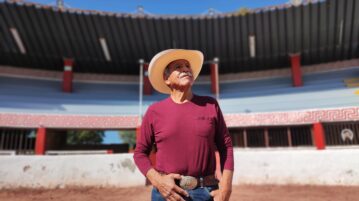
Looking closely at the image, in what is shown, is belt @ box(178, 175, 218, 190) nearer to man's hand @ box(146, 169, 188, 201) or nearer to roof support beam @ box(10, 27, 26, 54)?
man's hand @ box(146, 169, 188, 201)

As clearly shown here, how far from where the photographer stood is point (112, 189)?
7859mm

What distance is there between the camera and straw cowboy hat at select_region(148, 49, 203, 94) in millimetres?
2045

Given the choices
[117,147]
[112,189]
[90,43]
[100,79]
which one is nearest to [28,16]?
[90,43]

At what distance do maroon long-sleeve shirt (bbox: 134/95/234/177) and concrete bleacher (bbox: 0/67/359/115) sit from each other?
13.3 m

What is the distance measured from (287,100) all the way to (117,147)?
40.1 ft

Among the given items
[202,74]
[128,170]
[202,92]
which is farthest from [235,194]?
[202,74]

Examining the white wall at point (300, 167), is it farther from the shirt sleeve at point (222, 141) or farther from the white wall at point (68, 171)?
the shirt sleeve at point (222, 141)

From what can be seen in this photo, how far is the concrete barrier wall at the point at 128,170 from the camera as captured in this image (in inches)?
298

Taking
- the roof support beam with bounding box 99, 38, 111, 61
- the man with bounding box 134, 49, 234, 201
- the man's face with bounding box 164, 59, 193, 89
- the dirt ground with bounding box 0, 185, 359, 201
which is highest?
the roof support beam with bounding box 99, 38, 111, 61

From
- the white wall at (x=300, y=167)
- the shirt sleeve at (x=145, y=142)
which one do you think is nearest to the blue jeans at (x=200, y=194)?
the shirt sleeve at (x=145, y=142)

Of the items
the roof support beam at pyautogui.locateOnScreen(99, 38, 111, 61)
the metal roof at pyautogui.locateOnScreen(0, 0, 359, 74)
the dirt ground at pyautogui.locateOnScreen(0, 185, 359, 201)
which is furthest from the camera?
the roof support beam at pyautogui.locateOnScreen(99, 38, 111, 61)

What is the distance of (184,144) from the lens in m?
1.80

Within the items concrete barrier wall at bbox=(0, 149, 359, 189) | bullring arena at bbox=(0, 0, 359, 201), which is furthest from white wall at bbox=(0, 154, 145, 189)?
bullring arena at bbox=(0, 0, 359, 201)

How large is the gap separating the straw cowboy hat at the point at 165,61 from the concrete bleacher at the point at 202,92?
13.1 metres
